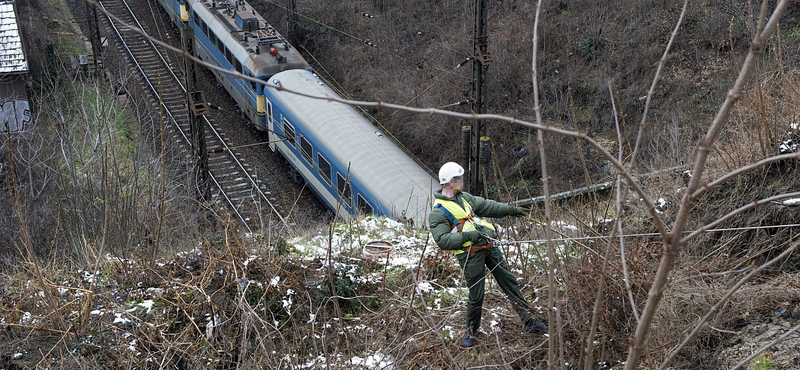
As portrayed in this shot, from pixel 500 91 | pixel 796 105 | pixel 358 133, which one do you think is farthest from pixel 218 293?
pixel 500 91

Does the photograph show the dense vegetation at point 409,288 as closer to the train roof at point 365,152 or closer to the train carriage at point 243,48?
the train roof at point 365,152

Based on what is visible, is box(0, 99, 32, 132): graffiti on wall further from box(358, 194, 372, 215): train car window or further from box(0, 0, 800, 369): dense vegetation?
box(358, 194, 372, 215): train car window

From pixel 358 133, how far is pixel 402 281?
798 centimetres

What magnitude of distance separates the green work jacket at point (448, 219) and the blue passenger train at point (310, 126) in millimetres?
4149

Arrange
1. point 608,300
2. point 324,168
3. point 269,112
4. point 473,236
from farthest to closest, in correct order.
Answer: point 269,112
point 324,168
point 473,236
point 608,300

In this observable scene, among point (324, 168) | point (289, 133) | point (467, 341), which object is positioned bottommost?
point (324, 168)

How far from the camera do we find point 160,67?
2517 cm

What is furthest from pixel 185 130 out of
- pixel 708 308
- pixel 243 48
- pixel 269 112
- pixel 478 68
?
pixel 708 308

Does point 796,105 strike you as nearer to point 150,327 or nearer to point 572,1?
point 150,327

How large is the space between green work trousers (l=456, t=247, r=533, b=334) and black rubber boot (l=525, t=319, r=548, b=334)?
0.13 ft

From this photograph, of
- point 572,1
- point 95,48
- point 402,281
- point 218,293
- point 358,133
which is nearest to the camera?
point 218,293

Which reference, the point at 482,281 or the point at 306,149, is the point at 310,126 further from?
the point at 482,281

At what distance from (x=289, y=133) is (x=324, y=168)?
2414mm

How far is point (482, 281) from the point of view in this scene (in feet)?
18.0
